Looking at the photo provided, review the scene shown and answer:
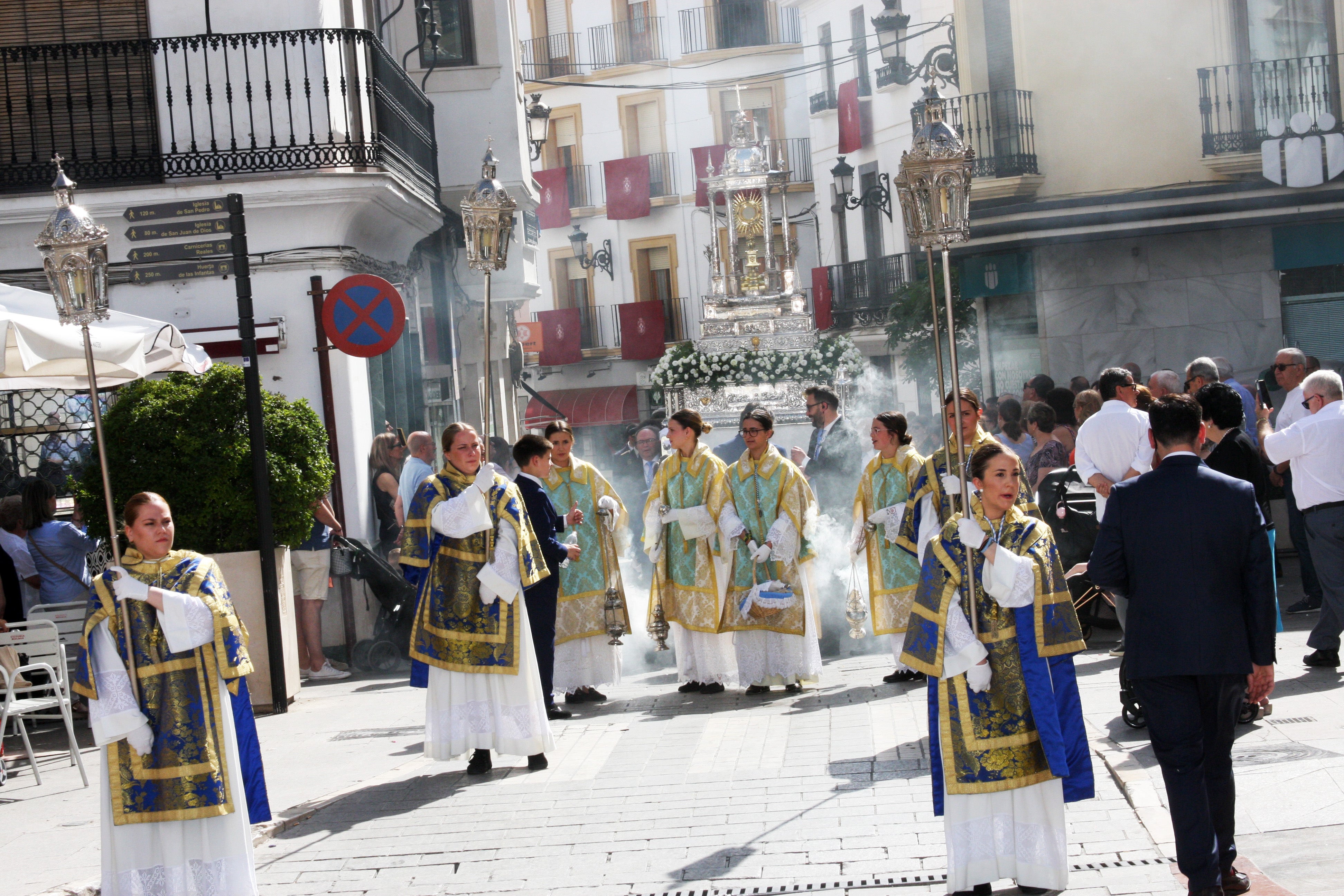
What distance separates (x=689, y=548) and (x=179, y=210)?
406 cm

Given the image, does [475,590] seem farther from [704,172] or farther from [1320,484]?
[704,172]

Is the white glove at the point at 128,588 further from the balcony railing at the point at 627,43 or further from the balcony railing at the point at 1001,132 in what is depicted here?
the balcony railing at the point at 627,43

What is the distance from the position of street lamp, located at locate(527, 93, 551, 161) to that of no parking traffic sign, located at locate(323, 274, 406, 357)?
28.0ft

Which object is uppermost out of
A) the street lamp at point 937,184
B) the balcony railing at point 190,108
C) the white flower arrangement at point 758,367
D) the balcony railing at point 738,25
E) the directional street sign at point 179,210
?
the balcony railing at point 738,25

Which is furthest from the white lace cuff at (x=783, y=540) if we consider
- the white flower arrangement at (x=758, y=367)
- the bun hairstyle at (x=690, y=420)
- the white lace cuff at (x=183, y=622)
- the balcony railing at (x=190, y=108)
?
the white flower arrangement at (x=758, y=367)

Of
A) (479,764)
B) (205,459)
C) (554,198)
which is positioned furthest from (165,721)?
(554,198)

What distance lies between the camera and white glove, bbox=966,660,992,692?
514 centimetres

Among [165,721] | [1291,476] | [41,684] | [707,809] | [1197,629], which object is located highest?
[1291,476]

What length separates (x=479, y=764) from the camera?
7715mm

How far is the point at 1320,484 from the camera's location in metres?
8.38

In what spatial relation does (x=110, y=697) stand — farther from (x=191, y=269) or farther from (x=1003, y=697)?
(x=191, y=269)

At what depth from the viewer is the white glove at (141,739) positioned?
5398mm

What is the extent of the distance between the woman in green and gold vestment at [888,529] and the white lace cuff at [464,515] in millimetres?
2912

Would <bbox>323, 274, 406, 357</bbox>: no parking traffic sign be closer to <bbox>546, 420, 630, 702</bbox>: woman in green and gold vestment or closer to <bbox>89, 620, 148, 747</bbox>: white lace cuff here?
<bbox>546, 420, 630, 702</bbox>: woman in green and gold vestment
